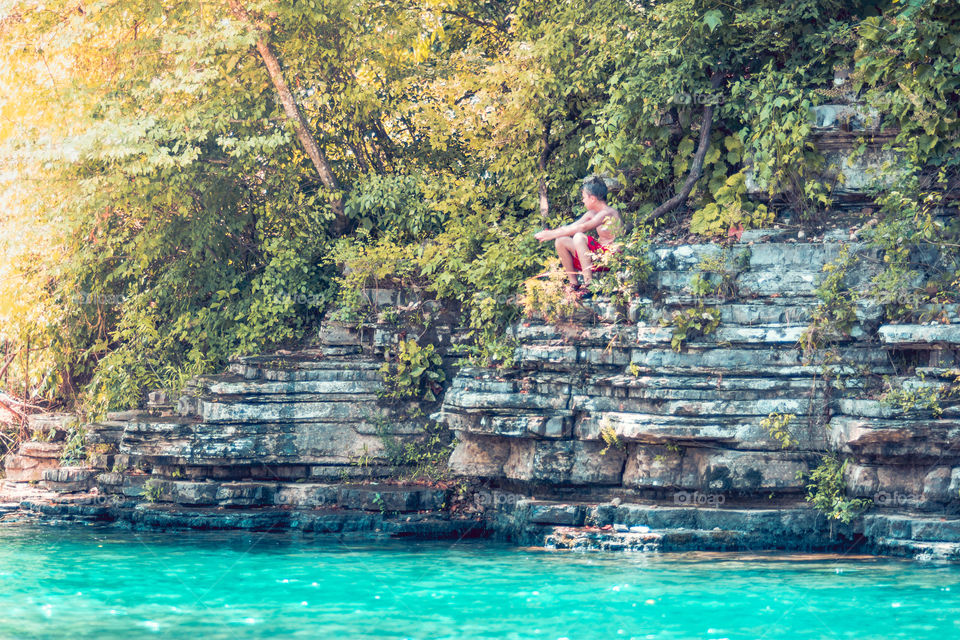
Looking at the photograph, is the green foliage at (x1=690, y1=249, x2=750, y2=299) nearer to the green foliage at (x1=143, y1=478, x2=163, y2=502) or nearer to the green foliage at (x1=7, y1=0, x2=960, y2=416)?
the green foliage at (x1=7, y1=0, x2=960, y2=416)

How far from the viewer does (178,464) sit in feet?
35.5

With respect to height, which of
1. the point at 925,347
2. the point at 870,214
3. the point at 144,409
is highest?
the point at 870,214

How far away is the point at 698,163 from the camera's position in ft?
34.6

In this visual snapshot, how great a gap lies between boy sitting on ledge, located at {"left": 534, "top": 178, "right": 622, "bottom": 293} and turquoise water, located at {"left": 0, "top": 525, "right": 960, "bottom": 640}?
2.79m

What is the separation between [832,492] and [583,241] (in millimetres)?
3280

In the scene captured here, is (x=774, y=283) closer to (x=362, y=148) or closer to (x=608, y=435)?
(x=608, y=435)

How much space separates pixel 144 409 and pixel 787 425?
7905 millimetres

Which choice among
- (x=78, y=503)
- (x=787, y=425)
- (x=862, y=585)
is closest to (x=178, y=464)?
(x=78, y=503)

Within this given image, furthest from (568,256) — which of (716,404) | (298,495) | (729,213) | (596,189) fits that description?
(298,495)

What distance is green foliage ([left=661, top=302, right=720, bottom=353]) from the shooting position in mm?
9336

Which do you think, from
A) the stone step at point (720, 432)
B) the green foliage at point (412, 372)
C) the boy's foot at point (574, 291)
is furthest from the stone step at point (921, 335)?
the green foliage at point (412, 372)


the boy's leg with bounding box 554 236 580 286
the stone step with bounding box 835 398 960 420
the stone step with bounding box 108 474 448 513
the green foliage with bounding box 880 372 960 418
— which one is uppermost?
the boy's leg with bounding box 554 236 580 286

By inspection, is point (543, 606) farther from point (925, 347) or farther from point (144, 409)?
→ point (144, 409)

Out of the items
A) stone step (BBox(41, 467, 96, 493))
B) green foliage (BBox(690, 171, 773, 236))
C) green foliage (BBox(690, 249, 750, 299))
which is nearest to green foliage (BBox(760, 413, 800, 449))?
green foliage (BBox(690, 249, 750, 299))
